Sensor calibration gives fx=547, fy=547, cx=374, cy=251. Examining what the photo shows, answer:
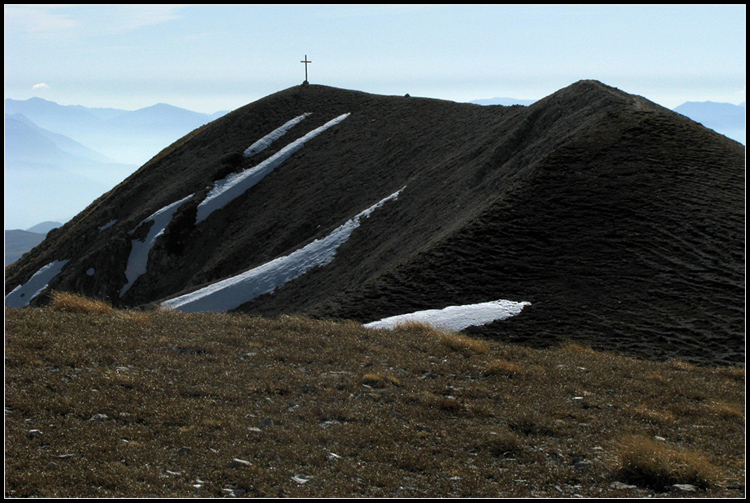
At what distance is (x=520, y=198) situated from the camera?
83.1ft

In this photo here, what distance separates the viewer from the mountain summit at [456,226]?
19453mm

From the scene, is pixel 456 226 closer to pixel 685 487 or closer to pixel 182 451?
pixel 685 487

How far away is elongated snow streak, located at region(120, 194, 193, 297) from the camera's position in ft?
177

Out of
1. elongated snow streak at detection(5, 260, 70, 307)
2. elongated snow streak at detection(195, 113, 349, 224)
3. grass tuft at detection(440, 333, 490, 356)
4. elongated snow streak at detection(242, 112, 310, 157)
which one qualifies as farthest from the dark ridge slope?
elongated snow streak at detection(5, 260, 70, 307)

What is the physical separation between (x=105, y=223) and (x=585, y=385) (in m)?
65.3

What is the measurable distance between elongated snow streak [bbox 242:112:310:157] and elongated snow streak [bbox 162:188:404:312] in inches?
1163

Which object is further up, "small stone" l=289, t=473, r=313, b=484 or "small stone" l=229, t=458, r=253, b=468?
"small stone" l=229, t=458, r=253, b=468

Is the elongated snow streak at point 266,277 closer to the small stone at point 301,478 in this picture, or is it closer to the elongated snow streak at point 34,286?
the elongated snow streak at point 34,286

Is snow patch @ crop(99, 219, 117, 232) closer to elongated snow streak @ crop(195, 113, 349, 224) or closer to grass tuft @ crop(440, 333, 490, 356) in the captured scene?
elongated snow streak @ crop(195, 113, 349, 224)

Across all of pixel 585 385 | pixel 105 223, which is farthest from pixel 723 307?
pixel 105 223

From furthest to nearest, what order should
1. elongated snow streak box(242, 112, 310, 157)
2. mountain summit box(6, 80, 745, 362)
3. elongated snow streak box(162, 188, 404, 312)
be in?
elongated snow streak box(242, 112, 310, 157) → elongated snow streak box(162, 188, 404, 312) → mountain summit box(6, 80, 745, 362)

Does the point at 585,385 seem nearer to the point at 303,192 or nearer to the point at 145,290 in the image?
the point at 303,192

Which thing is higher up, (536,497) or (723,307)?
(723,307)

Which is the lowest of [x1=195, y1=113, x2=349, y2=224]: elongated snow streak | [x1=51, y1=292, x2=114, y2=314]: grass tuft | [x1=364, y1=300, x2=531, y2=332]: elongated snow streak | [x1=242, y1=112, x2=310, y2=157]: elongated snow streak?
[x1=364, y1=300, x2=531, y2=332]: elongated snow streak
